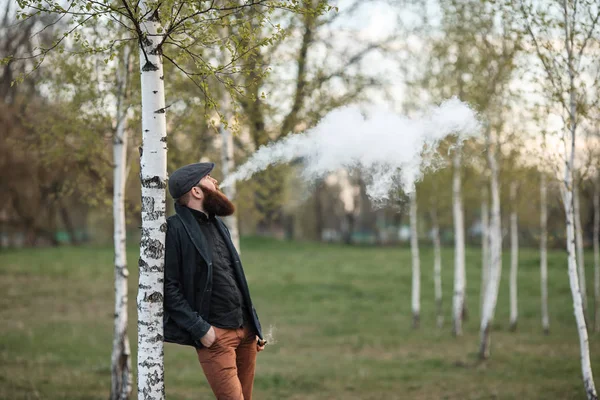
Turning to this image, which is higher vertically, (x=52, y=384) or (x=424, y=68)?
(x=424, y=68)

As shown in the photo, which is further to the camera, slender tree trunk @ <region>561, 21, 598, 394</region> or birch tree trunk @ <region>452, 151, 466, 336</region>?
birch tree trunk @ <region>452, 151, 466, 336</region>

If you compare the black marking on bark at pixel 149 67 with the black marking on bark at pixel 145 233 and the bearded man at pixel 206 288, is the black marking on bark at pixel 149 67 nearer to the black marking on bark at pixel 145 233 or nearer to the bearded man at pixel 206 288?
the bearded man at pixel 206 288

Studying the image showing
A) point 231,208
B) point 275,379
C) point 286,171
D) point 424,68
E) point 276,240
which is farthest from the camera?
point 276,240

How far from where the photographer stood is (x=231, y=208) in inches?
198

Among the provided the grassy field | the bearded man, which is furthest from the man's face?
the grassy field

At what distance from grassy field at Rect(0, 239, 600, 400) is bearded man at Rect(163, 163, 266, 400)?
473cm

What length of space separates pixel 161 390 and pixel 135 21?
2762 mm

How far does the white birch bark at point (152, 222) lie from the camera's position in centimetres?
476

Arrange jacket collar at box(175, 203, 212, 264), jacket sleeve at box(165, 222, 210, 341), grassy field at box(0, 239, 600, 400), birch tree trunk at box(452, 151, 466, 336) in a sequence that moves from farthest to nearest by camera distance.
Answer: birch tree trunk at box(452, 151, 466, 336), grassy field at box(0, 239, 600, 400), jacket collar at box(175, 203, 212, 264), jacket sleeve at box(165, 222, 210, 341)

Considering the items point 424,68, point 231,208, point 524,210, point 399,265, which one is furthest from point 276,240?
point 231,208

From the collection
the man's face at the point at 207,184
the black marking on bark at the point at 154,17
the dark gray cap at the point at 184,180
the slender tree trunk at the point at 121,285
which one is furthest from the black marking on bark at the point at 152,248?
the slender tree trunk at the point at 121,285

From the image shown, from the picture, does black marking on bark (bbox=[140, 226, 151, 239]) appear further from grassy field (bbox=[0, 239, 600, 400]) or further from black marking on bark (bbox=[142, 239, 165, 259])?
grassy field (bbox=[0, 239, 600, 400])

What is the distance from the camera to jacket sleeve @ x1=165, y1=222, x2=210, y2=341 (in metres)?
4.62

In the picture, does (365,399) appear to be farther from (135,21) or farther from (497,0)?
(135,21)
